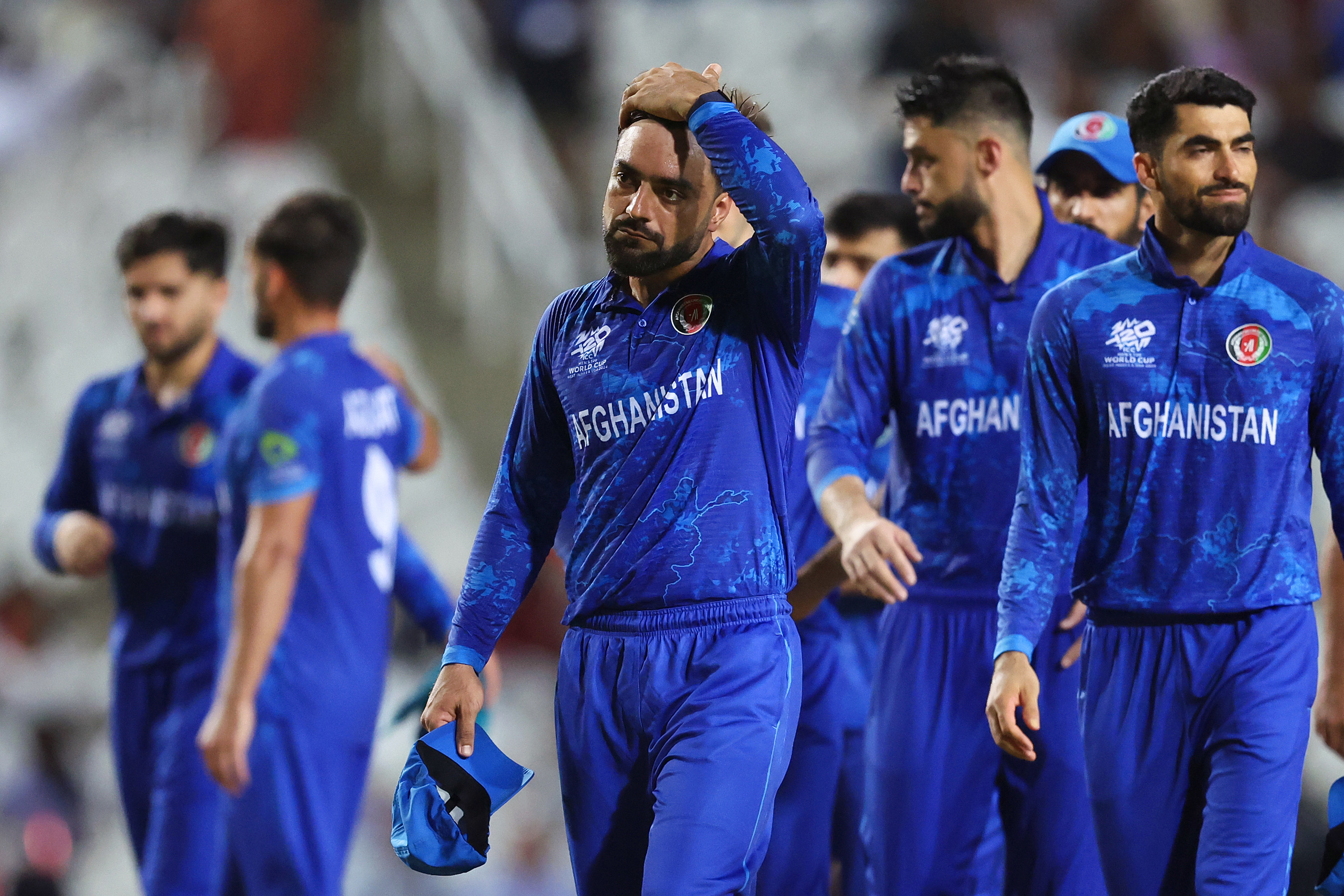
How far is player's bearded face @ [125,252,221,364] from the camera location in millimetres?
5738

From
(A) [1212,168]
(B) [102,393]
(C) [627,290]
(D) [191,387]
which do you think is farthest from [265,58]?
(A) [1212,168]

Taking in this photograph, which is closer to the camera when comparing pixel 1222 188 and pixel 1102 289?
pixel 1222 188

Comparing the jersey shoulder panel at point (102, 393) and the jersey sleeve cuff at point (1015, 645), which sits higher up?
the jersey shoulder panel at point (102, 393)

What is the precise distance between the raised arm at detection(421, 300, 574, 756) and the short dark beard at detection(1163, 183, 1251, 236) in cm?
140

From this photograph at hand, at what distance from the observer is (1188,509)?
3.35 meters

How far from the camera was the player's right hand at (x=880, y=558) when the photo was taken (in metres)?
3.61

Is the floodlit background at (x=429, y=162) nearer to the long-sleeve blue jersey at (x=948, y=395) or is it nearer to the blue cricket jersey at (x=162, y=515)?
the blue cricket jersey at (x=162, y=515)

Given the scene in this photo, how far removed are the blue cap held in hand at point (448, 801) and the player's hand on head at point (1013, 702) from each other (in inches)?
38.6

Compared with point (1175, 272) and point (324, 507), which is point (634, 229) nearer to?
point (1175, 272)

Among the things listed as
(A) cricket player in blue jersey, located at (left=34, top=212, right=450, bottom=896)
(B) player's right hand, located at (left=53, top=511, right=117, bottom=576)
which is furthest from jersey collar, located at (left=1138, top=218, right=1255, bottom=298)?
(B) player's right hand, located at (left=53, top=511, right=117, bottom=576)

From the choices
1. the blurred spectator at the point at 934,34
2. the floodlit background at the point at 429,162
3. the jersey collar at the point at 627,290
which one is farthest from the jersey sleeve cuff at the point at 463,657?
the blurred spectator at the point at 934,34

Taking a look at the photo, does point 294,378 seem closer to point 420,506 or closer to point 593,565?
point 593,565

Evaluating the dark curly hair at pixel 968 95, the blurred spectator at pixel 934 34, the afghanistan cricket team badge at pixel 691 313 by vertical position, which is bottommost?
the afghanistan cricket team badge at pixel 691 313

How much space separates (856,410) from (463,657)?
1.50 meters
